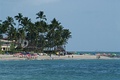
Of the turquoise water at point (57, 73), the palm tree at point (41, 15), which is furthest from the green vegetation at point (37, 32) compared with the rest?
the turquoise water at point (57, 73)

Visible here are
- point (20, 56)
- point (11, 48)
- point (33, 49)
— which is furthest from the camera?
point (33, 49)

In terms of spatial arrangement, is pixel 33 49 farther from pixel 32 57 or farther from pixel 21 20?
pixel 32 57

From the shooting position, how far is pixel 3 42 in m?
132

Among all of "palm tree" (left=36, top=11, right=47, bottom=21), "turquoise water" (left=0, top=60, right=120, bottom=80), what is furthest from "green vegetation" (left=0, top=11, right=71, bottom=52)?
"turquoise water" (left=0, top=60, right=120, bottom=80)

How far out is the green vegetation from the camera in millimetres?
118562

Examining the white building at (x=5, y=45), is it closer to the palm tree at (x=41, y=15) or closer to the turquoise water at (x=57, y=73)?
the palm tree at (x=41, y=15)

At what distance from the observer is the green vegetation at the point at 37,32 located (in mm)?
118562

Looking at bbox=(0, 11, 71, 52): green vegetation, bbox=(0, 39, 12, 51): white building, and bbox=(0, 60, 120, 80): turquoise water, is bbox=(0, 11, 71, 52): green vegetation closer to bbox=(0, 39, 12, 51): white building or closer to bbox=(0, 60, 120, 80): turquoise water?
bbox=(0, 39, 12, 51): white building

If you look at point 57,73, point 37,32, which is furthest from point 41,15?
point 57,73

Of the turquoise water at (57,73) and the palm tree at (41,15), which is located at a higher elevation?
the palm tree at (41,15)

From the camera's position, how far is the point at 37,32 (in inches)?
4857

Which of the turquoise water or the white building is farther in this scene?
the white building

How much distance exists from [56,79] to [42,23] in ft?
271

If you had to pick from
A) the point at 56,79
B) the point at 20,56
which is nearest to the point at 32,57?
the point at 20,56
